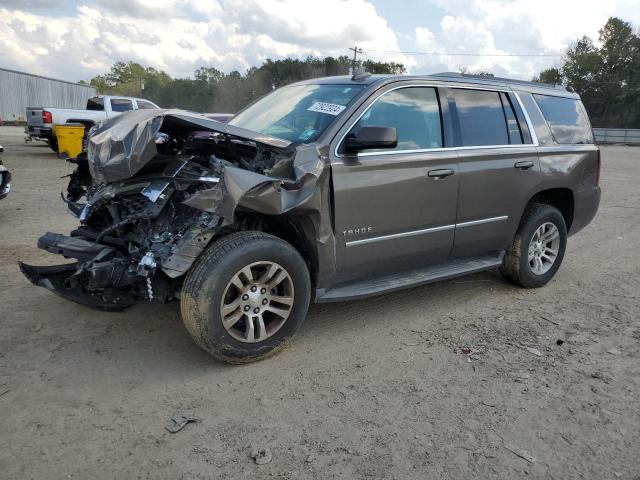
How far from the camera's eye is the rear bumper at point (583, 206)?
543 centimetres

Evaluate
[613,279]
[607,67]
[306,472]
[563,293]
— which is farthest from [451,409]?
[607,67]

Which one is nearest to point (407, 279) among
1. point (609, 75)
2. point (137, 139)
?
point (137, 139)

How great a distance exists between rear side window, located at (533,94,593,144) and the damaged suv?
313mm

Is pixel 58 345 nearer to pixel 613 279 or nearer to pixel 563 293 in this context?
pixel 563 293

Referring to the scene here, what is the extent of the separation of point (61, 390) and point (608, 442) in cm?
315

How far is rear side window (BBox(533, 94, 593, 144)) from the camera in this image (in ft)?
16.9

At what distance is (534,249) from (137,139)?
153 inches

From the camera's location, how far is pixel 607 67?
5538 centimetres

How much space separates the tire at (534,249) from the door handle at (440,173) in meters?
1.30

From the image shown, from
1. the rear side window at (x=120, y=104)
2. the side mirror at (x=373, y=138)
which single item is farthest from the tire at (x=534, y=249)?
the rear side window at (x=120, y=104)

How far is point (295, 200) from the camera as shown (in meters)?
3.42

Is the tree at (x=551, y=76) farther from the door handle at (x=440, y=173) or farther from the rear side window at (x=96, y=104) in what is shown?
the door handle at (x=440, y=173)

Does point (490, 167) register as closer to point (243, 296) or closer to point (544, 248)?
point (544, 248)

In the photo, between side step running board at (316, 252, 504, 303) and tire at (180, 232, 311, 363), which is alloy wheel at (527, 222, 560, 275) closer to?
side step running board at (316, 252, 504, 303)
